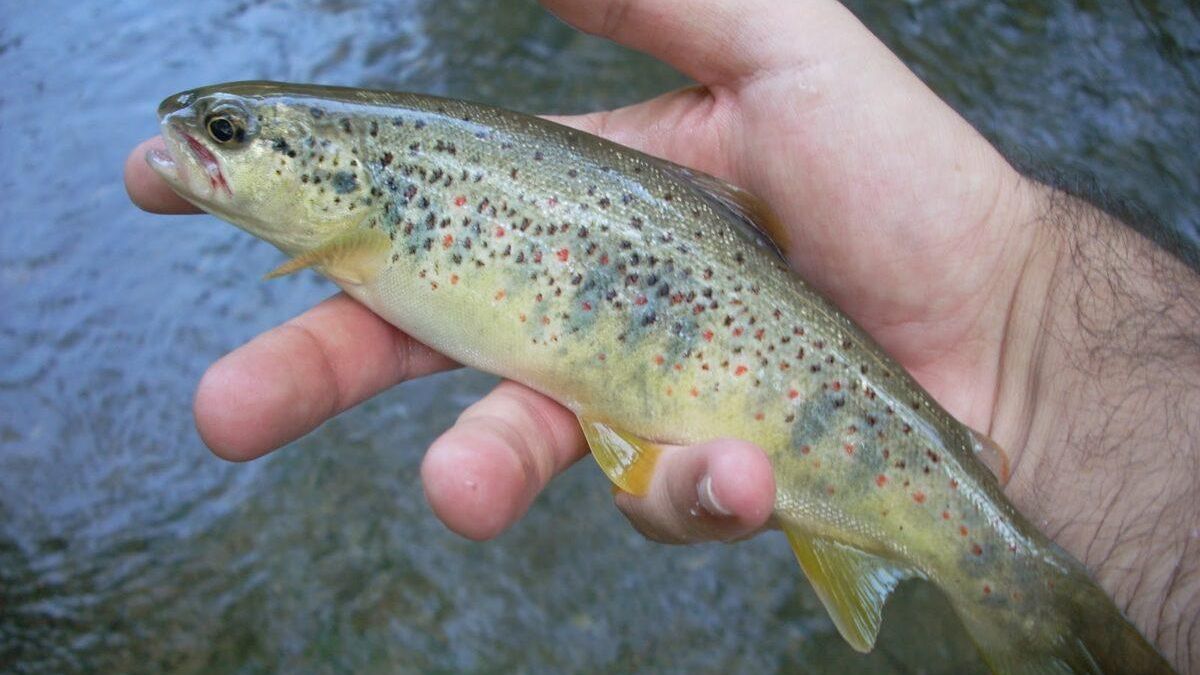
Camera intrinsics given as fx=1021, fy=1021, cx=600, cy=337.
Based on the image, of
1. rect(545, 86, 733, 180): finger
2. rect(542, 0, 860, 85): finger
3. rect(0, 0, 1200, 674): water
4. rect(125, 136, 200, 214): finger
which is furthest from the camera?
rect(0, 0, 1200, 674): water

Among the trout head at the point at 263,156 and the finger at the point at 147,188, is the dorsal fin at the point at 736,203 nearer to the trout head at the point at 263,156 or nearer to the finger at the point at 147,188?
the trout head at the point at 263,156

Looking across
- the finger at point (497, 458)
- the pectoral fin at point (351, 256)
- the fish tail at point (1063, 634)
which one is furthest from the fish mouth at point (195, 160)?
the fish tail at point (1063, 634)

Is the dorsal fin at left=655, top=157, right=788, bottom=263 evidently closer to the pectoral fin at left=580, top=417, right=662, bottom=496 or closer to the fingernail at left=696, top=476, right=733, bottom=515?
the pectoral fin at left=580, top=417, right=662, bottom=496

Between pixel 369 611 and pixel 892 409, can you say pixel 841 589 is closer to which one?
pixel 892 409

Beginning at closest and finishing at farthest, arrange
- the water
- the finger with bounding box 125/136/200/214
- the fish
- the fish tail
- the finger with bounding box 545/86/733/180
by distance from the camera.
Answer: the fish tail < the fish < the finger with bounding box 125/136/200/214 < the finger with bounding box 545/86/733/180 < the water

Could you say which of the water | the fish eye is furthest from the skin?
the water

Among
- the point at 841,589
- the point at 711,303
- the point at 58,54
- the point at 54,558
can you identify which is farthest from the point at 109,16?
the point at 841,589
